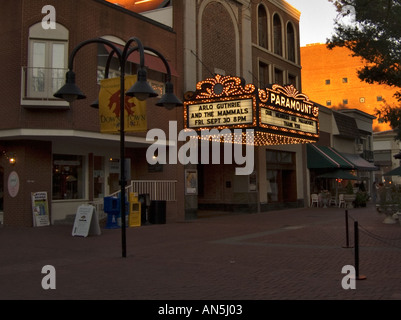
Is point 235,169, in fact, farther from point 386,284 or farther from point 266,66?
point 386,284

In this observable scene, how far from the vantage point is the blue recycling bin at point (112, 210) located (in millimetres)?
16641

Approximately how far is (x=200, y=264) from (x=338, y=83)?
70991 mm

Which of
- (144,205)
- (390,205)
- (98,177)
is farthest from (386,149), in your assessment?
(144,205)

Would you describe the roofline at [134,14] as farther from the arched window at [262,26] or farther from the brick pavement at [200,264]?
the brick pavement at [200,264]

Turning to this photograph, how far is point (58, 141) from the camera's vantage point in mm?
18156

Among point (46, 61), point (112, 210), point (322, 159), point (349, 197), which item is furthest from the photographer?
point (322, 159)

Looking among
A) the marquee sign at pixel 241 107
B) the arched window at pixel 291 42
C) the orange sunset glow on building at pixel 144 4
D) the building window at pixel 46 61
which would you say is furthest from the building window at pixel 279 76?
the building window at pixel 46 61

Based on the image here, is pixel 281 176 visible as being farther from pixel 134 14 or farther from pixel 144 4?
pixel 134 14

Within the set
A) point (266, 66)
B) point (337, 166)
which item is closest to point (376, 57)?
point (266, 66)

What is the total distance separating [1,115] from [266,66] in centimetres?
1656

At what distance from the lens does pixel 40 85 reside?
16281mm

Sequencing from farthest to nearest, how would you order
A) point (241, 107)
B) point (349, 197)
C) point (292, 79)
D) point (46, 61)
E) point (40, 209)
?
point (292, 79) → point (349, 197) → point (241, 107) → point (40, 209) → point (46, 61)

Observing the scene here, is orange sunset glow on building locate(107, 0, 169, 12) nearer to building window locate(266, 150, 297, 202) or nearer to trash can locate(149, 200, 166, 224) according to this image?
trash can locate(149, 200, 166, 224)

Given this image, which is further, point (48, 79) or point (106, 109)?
point (48, 79)
